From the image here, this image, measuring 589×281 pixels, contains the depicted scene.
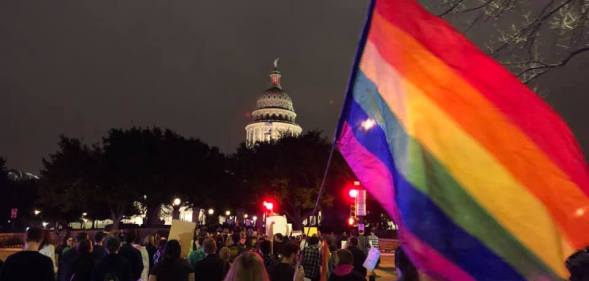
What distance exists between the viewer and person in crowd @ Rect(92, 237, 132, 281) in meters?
8.18

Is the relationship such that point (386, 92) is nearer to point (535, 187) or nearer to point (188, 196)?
point (535, 187)

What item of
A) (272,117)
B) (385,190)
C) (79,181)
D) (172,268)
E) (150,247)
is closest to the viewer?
(385,190)

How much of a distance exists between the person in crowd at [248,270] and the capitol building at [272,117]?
144m

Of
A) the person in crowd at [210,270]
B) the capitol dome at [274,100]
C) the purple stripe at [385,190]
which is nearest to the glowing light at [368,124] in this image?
the purple stripe at [385,190]

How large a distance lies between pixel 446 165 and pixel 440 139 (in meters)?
0.18

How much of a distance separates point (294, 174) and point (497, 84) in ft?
209

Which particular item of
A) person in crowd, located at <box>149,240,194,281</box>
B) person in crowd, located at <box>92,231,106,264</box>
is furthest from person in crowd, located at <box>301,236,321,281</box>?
person in crowd, located at <box>149,240,194,281</box>

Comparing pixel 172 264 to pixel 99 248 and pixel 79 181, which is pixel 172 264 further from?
pixel 79 181

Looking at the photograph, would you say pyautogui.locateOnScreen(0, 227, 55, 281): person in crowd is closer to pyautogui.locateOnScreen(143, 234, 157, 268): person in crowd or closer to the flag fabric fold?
the flag fabric fold

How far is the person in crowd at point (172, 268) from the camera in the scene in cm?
764

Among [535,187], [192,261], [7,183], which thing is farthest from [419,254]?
[7,183]

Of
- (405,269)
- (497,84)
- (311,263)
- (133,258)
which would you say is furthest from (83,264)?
(497,84)

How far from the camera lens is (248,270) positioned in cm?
521

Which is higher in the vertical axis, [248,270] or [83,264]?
[248,270]
